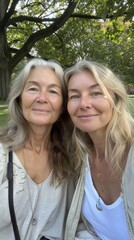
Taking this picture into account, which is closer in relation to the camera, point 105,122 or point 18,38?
point 105,122

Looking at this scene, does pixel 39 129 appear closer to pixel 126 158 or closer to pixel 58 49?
pixel 126 158

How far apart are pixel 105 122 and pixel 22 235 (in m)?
1.18

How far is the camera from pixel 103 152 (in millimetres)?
2758

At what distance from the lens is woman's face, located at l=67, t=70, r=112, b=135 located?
2.49m

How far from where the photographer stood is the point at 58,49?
25.7 meters

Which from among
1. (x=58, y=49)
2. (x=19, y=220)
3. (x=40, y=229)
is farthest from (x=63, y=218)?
(x=58, y=49)

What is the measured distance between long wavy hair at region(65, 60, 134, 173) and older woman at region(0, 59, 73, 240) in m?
0.31

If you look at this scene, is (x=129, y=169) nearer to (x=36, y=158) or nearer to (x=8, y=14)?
(x=36, y=158)

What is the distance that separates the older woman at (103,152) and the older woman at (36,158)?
6.6 inches

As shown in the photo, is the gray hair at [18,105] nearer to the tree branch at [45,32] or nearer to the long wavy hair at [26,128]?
the long wavy hair at [26,128]

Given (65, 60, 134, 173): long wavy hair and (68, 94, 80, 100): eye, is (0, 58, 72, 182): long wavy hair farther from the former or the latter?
(65, 60, 134, 173): long wavy hair

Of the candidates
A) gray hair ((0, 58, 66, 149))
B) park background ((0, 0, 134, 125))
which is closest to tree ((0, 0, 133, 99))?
park background ((0, 0, 134, 125))

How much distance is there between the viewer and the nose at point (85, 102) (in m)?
2.48

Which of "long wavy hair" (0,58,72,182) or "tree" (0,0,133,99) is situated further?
"tree" (0,0,133,99)
